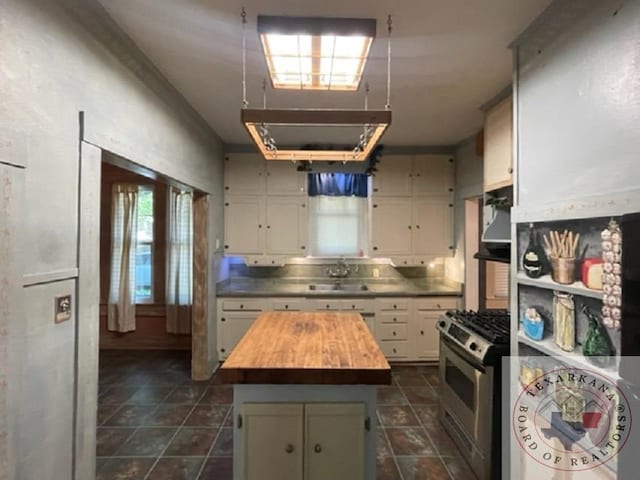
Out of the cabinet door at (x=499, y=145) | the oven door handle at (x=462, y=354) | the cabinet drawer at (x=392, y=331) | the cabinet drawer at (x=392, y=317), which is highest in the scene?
the cabinet door at (x=499, y=145)

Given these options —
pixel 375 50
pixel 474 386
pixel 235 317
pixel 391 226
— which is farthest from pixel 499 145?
pixel 235 317

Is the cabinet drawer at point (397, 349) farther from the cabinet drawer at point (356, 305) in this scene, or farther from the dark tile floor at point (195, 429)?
the cabinet drawer at point (356, 305)

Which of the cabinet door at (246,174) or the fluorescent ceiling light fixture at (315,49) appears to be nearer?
the fluorescent ceiling light fixture at (315,49)

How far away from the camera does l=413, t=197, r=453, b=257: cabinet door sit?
4.37 meters

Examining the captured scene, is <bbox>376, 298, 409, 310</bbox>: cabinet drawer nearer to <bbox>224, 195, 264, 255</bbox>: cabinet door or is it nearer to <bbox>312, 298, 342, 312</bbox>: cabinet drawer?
<bbox>312, 298, 342, 312</bbox>: cabinet drawer

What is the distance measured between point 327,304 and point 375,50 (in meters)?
2.73

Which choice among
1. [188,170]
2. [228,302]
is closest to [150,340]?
[228,302]

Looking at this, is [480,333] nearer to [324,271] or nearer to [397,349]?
[397,349]

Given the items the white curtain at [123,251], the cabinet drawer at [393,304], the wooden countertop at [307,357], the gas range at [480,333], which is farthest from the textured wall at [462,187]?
the white curtain at [123,251]

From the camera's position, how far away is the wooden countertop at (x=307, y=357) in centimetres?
157

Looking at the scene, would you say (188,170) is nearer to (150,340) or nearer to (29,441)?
(29,441)

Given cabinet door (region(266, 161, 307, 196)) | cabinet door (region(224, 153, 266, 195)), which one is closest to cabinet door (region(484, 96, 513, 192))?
cabinet door (region(266, 161, 307, 196))

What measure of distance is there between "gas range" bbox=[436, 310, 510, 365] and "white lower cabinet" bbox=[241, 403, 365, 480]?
37.6 inches

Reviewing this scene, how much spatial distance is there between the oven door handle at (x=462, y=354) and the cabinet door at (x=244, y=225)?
2489mm
